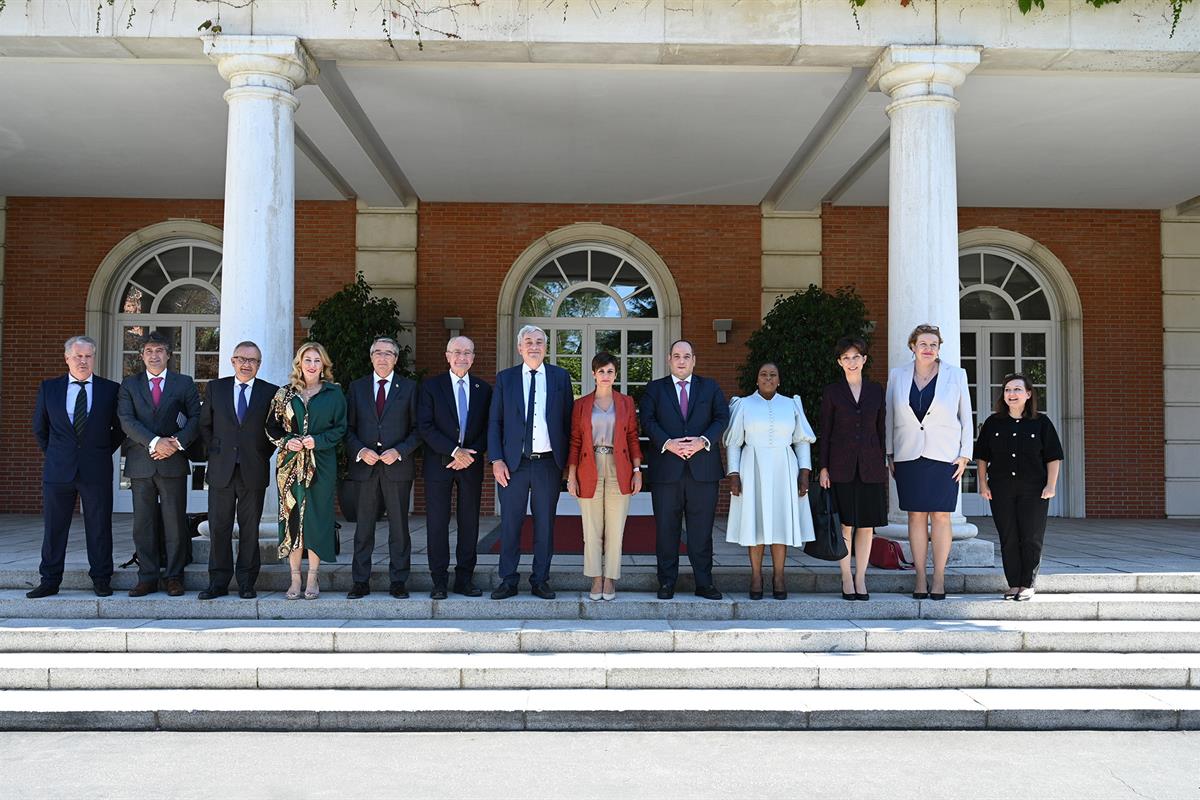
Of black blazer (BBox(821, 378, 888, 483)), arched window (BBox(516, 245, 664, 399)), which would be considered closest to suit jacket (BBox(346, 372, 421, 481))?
black blazer (BBox(821, 378, 888, 483))

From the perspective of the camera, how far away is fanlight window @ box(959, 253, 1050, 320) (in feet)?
35.6


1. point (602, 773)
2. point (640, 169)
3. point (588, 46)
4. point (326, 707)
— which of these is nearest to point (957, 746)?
point (602, 773)

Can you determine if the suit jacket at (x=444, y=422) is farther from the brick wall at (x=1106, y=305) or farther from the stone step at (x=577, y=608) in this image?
the brick wall at (x=1106, y=305)

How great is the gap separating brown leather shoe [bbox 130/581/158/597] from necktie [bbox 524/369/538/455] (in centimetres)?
236

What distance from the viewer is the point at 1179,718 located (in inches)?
163

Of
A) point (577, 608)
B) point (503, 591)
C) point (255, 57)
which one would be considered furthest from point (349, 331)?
point (577, 608)

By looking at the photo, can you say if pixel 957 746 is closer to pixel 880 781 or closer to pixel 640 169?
pixel 880 781

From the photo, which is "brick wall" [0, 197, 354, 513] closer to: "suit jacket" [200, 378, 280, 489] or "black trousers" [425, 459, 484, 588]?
"suit jacket" [200, 378, 280, 489]

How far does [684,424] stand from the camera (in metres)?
5.44

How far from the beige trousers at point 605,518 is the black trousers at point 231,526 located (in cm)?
193

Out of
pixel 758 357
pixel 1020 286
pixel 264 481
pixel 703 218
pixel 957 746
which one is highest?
pixel 703 218

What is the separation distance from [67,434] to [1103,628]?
5979mm

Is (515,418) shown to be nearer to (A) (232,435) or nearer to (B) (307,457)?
(B) (307,457)

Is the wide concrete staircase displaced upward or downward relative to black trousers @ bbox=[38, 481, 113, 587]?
downward
